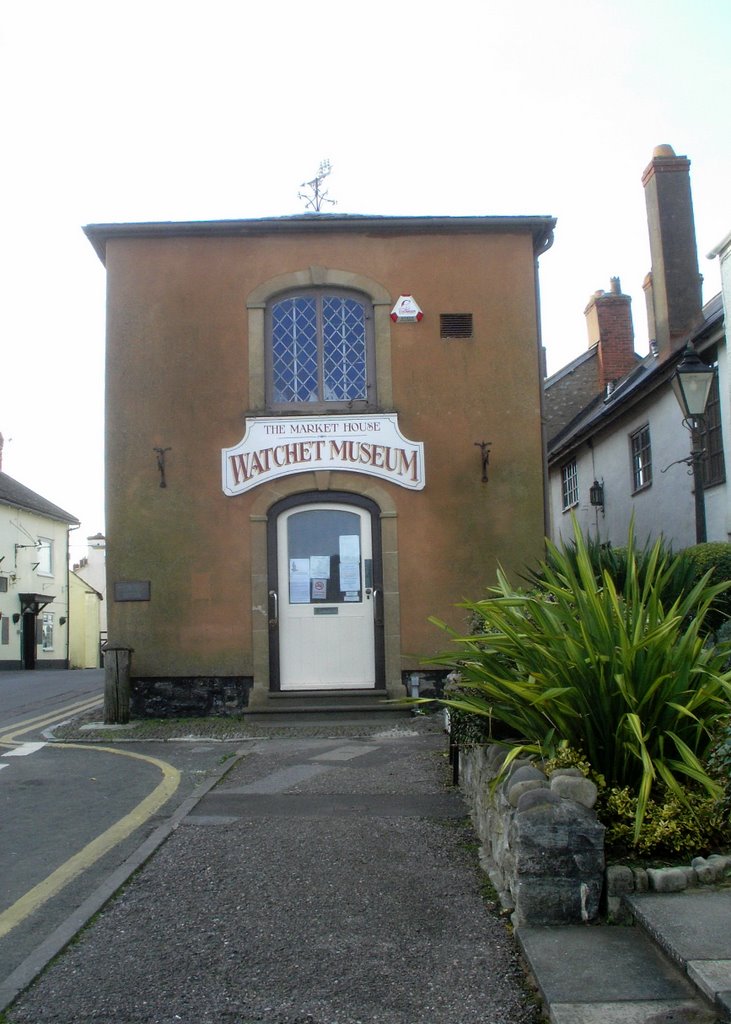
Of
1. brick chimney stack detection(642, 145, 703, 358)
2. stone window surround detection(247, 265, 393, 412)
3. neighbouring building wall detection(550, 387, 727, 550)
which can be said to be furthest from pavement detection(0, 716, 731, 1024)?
brick chimney stack detection(642, 145, 703, 358)

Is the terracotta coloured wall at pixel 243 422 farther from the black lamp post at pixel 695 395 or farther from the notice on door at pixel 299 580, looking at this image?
the black lamp post at pixel 695 395

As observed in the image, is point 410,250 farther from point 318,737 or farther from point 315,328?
point 318,737

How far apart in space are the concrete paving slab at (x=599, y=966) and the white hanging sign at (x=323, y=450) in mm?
8196

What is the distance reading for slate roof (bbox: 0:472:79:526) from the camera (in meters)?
37.1

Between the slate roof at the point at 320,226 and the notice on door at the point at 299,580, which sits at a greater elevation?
the slate roof at the point at 320,226

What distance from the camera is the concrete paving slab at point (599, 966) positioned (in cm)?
344

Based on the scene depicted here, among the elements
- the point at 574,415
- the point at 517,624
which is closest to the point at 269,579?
the point at 517,624

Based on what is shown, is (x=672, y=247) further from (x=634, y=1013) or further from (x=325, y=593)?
(x=634, y=1013)

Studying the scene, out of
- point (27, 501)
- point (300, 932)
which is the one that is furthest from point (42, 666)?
point (300, 932)

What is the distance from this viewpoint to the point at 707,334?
14.4 metres

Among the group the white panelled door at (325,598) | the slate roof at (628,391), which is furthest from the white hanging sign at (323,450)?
the slate roof at (628,391)

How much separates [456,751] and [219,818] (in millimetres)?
1875

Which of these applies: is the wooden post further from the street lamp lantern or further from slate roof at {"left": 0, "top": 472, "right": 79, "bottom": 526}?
slate roof at {"left": 0, "top": 472, "right": 79, "bottom": 526}

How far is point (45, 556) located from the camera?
40.8 meters
